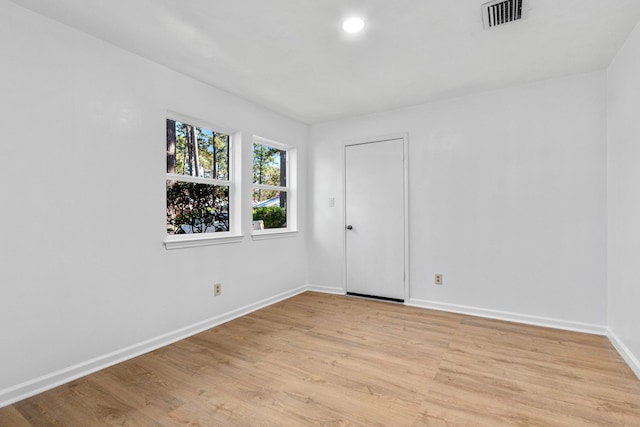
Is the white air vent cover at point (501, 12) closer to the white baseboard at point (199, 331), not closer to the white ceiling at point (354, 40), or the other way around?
the white ceiling at point (354, 40)

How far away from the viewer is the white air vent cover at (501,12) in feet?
6.27

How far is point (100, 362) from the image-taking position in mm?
2250

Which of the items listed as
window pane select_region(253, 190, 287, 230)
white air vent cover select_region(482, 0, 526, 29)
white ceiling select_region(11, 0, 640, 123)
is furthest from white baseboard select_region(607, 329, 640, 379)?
window pane select_region(253, 190, 287, 230)

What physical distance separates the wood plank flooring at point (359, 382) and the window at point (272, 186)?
1465 millimetres

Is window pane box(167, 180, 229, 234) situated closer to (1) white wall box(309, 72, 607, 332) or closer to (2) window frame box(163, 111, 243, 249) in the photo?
(2) window frame box(163, 111, 243, 249)

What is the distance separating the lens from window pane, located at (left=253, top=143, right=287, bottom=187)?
387cm

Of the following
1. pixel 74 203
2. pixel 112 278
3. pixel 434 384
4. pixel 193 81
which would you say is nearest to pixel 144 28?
pixel 193 81

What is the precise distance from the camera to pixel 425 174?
3691 millimetres

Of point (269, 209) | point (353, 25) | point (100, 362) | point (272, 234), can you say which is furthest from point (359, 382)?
point (269, 209)

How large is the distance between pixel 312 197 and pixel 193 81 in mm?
2163

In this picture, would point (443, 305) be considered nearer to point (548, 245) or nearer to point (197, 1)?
point (548, 245)

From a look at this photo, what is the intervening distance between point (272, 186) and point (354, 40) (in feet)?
7.06

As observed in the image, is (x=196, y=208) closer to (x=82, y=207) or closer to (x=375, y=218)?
(x=82, y=207)

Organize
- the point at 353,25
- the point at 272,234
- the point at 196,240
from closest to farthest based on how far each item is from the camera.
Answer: the point at 353,25
the point at 196,240
the point at 272,234
